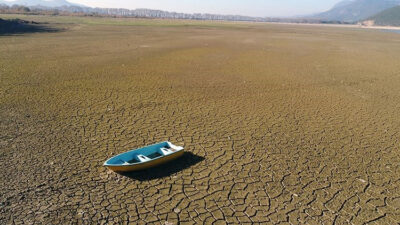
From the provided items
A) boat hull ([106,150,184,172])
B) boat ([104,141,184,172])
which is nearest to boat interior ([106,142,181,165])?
boat ([104,141,184,172])

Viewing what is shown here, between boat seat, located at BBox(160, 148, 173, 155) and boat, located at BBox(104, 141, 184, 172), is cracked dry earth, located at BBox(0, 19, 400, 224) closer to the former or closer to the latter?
boat, located at BBox(104, 141, 184, 172)

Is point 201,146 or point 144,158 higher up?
point 144,158

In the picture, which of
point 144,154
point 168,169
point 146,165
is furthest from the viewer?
point 144,154

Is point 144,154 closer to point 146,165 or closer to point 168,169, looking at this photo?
point 146,165

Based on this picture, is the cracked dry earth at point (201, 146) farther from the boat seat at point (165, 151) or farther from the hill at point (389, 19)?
the hill at point (389, 19)

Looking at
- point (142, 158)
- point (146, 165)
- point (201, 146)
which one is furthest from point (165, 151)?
point (201, 146)

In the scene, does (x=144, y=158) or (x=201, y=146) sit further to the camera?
(x=201, y=146)
